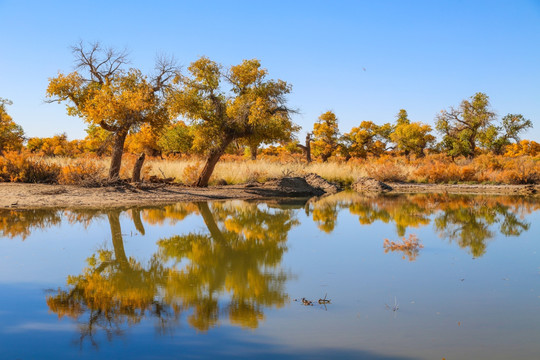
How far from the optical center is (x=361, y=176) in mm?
30672

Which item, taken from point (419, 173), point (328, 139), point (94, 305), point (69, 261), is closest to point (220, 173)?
point (419, 173)

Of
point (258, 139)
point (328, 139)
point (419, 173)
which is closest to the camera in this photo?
point (258, 139)

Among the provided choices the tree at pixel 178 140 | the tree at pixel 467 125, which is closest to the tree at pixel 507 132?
the tree at pixel 467 125

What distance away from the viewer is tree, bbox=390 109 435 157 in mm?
51094

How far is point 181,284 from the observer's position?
6.45 m

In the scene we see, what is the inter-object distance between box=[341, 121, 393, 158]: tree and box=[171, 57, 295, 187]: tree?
31.0 meters

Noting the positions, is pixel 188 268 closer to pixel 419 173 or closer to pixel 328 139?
pixel 419 173

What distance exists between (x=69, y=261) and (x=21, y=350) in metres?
3.59

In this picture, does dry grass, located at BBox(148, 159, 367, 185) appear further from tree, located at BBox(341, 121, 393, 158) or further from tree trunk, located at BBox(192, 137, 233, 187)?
tree, located at BBox(341, 121, 393, 158)

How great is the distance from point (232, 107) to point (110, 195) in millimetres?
6118

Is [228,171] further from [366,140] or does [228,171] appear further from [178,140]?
[366,140]

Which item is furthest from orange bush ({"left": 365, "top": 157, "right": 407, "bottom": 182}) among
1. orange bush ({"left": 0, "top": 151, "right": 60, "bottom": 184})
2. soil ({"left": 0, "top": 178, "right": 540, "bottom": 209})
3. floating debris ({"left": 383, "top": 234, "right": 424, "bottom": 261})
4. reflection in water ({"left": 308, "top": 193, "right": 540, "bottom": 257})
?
floating debris ({"left": 383, "top": 234, "right": 424, "bottom": 261})

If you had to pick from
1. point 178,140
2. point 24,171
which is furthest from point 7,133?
point 24,171

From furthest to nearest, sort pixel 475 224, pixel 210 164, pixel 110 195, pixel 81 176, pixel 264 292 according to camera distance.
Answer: pixel 210 164 → pixel 81 176 → pixel 110 195 → pixel 475 224 → pixel 264 292
